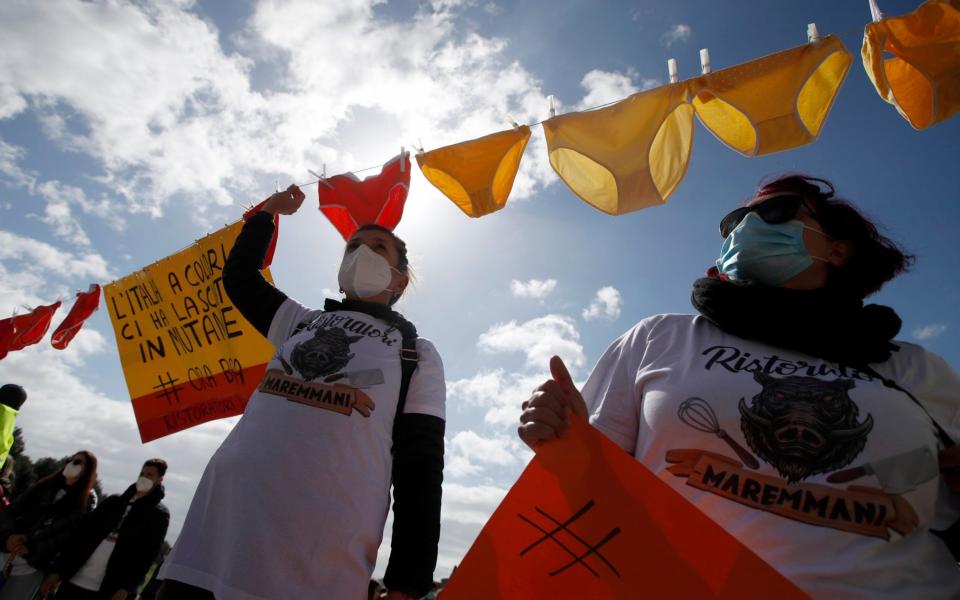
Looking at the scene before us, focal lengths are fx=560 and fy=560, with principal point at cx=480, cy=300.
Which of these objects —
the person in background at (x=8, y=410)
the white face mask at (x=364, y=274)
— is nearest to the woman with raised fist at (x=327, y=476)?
the white face mask at (x=364, y=274)

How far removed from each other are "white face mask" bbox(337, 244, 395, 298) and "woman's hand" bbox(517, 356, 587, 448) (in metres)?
1.69

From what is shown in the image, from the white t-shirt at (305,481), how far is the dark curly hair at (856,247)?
1594 millimetres

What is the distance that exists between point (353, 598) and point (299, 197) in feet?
8.69

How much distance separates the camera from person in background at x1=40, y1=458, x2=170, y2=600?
14.9 feet

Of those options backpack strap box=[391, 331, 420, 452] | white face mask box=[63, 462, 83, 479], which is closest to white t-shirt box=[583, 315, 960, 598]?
backpack strap box=[391, 331, 420, 452]

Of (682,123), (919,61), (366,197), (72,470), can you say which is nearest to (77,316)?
(72,470)

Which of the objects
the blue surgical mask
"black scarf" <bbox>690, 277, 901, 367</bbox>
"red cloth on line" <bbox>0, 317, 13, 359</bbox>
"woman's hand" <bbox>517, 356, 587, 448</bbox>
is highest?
"red cloth on line" <bbox>0, 317, 13, 359</bbox>

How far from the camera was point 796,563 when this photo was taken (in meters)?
1.24

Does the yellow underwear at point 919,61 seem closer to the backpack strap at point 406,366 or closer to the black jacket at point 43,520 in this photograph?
the backpack strap at point 406,366

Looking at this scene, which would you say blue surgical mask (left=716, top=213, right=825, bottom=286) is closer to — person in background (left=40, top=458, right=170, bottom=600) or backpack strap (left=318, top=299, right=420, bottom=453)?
backpack strap (left=318, top=299, right=420, bottom=453)

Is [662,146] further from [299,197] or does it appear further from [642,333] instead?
[299,197]

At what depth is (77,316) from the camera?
6.45 meters

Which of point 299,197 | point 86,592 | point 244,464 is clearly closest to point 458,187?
point 299,197

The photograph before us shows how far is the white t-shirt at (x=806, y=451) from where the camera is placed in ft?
4.06
